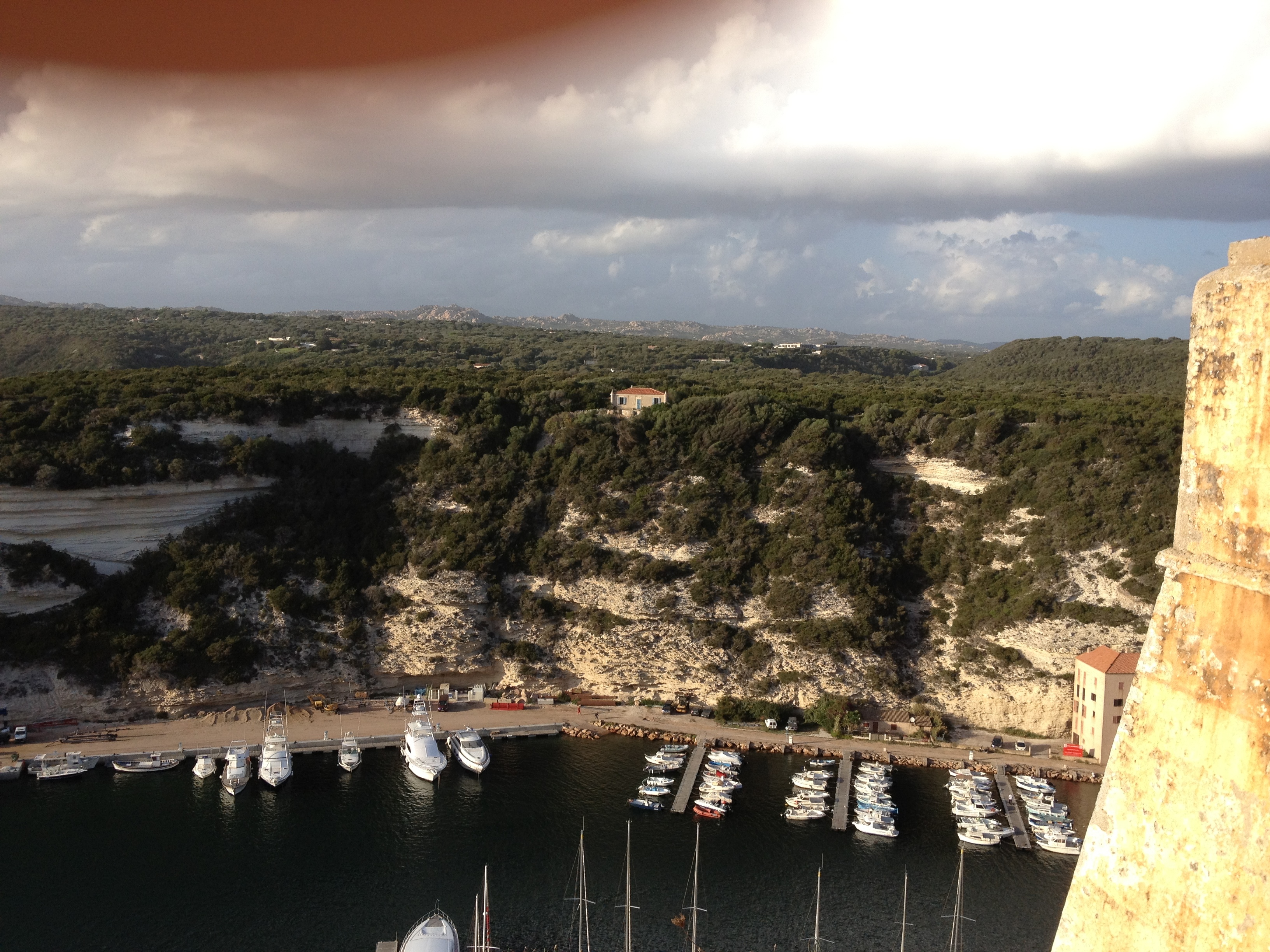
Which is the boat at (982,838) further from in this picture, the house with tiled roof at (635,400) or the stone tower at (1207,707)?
the house with tiled roof at (635,400)

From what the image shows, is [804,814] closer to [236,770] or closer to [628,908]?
[628,908]

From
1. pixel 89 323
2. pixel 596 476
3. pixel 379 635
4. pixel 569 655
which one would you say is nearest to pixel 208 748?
pixel 379 635

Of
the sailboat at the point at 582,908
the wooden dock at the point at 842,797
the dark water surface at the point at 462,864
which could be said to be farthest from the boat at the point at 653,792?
the wooden dock at the point at 842,797

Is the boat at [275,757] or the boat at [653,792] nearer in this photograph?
the boat at [653,792]

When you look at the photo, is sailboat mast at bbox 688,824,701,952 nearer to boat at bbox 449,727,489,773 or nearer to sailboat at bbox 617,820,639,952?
sailboat at bbox 617,820,639,952

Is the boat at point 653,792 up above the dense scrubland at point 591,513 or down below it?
below

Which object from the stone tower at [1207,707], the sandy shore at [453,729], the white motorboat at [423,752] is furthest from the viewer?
the sandy shore at [453,729]

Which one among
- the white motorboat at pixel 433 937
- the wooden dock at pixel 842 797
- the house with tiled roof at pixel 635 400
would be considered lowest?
the wooden dock at pixel 842 797
